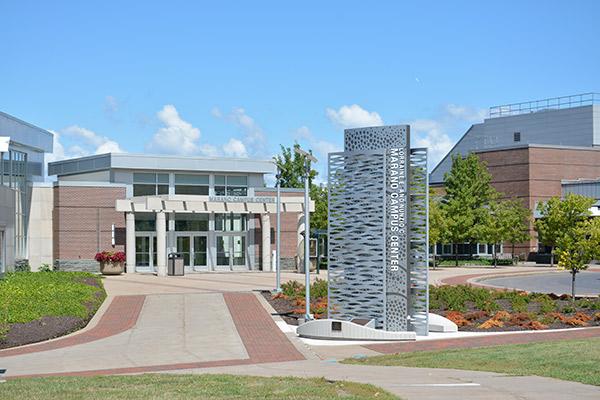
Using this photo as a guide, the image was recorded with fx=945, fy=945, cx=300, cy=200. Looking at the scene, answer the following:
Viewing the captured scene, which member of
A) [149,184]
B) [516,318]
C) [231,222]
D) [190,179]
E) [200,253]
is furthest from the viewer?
[231,222]

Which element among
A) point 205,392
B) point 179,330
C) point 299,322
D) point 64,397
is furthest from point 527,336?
point 64,397

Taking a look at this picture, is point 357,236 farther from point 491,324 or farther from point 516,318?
point 516,318

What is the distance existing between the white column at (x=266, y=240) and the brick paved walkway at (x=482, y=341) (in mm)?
30110

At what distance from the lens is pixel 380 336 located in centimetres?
2189

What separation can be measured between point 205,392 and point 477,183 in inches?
2359

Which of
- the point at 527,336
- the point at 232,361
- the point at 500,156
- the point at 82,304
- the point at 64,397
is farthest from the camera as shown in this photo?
the point at 500,156

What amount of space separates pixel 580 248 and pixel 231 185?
84.5 feet

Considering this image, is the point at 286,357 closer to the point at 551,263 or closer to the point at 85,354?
the point at 85,354

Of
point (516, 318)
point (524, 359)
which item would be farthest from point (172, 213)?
point (524, 359)

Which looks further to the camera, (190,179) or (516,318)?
(190,179)

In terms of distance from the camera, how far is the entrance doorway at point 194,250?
2021 inches

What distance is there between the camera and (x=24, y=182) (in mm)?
47531

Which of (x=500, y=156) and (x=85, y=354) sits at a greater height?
(x=500, y=156)

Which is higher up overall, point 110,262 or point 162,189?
point 162,189
